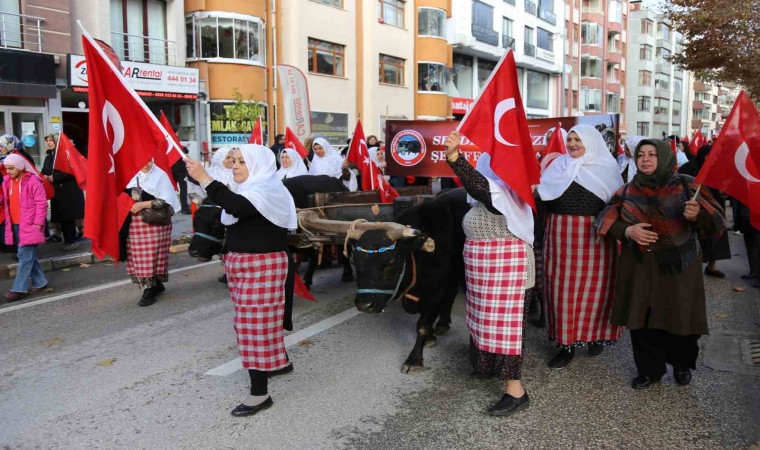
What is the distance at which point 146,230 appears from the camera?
7324 mm

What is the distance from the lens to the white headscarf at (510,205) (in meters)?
4.15

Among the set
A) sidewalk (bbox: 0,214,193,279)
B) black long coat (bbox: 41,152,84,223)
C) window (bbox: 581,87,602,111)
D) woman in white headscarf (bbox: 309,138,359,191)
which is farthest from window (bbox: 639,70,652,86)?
black long coat (bbox: 41,152,84,223)

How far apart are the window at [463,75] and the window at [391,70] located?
284 inches

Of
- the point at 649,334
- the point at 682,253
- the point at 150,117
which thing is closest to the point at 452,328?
the point at 649,334

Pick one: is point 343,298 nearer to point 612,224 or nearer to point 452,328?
point 452,328

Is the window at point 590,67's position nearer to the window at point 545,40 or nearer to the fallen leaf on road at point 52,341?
the window at point 545,40

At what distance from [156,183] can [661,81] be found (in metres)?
78.5

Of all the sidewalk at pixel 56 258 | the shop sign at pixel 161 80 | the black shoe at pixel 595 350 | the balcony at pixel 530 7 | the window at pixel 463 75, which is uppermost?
the balcony at pixel 530 7

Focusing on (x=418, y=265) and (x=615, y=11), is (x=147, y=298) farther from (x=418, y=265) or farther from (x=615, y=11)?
(x=615, y=11)

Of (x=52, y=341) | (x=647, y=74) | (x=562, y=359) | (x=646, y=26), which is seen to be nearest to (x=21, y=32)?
(x=52, y=341)

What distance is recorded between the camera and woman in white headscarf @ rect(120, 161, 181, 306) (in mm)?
7238

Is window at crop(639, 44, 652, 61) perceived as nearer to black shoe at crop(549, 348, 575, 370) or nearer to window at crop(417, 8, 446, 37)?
window at crop(417, 8, 446, 37)

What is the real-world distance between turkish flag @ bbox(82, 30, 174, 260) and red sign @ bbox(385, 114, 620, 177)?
4.86 metres

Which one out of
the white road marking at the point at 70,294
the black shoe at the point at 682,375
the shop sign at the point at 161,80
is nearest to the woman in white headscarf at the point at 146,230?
the white road marking at the point at 70,294
